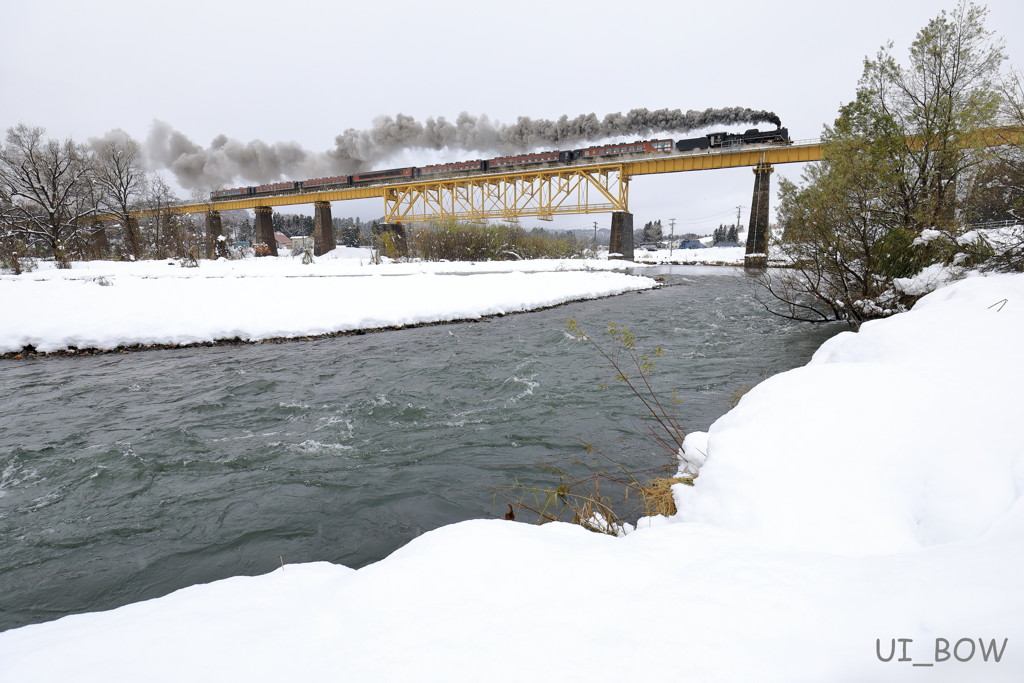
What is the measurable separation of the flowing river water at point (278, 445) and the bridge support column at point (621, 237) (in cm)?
2997

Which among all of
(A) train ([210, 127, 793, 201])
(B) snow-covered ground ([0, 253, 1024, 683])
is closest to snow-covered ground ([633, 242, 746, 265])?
(A) train ([210, 127, 793, 201])

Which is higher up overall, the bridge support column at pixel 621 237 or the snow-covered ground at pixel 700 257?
the bridge support column at pixel 621 237

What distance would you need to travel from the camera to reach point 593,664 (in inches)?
51.1

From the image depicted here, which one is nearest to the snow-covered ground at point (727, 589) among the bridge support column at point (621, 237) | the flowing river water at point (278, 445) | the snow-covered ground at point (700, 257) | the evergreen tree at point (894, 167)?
the flowing river water at point (278, 445)

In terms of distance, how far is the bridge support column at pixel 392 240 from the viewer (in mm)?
34531

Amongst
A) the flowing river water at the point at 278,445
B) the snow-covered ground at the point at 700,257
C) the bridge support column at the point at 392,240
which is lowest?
the snow-covered ground at the point at 700,257

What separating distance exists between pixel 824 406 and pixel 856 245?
10937 mm

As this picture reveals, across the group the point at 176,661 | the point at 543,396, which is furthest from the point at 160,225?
the point at 176,661

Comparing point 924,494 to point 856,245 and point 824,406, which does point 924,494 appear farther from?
point 856,245

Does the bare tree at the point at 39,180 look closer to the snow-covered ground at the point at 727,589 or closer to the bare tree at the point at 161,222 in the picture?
→ the bare tree at the point at 161,222

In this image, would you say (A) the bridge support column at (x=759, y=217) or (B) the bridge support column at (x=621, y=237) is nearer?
(A) the bridge support column at (x=759, y=217)

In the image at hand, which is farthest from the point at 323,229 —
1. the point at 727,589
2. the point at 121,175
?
the point at 727,589

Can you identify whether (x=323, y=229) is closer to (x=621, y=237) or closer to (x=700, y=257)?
(x=621, y=237)

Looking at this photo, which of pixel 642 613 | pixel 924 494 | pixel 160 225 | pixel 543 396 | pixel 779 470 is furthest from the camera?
pixel 160 225
